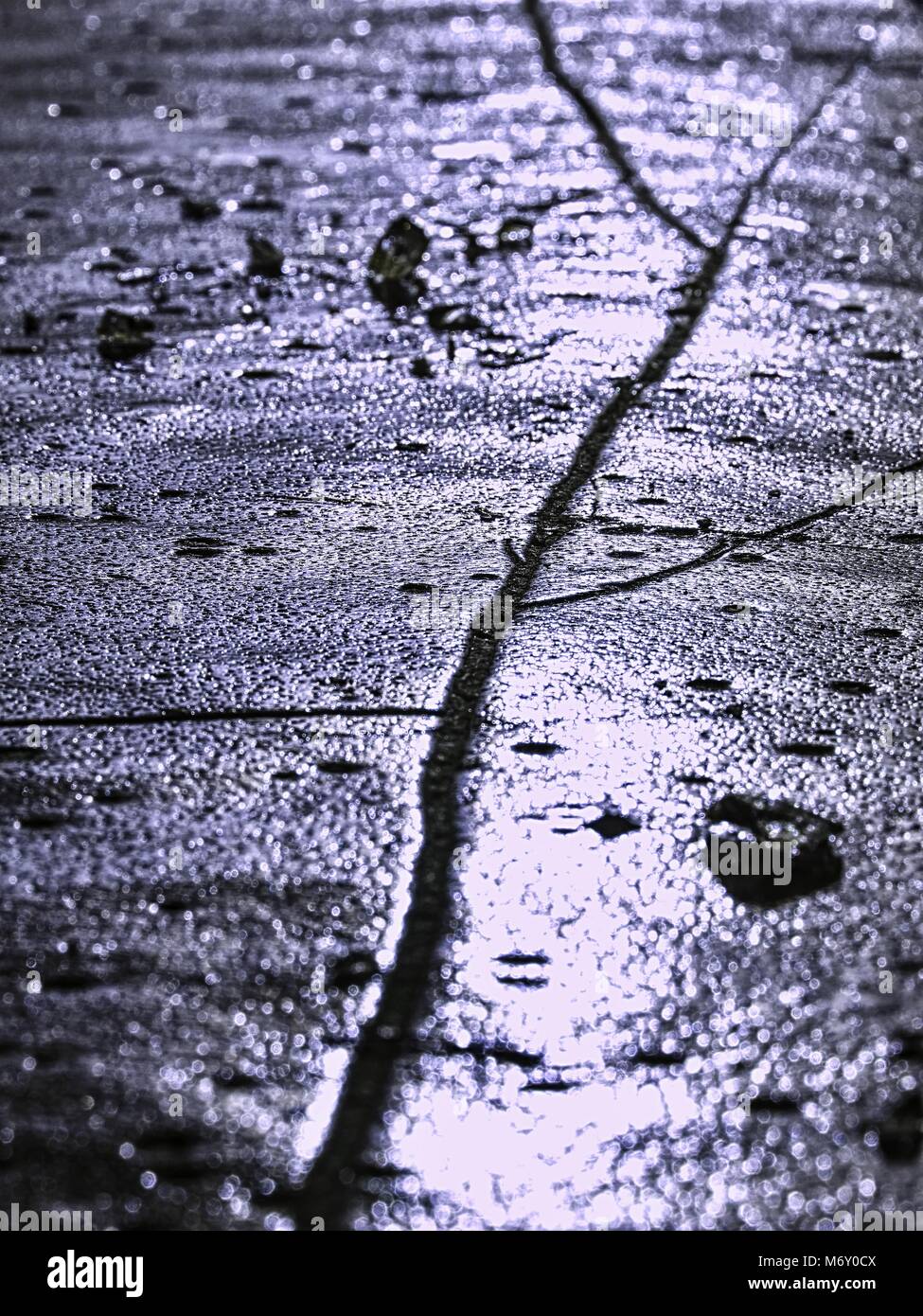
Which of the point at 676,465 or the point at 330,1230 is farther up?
the point at 676,465

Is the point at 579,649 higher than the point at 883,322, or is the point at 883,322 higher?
the point at 883,322

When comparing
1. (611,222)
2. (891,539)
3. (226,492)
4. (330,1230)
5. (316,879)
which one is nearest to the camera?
(330,1230)

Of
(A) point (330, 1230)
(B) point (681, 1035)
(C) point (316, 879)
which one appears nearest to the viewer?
(A) point (330, 1230)

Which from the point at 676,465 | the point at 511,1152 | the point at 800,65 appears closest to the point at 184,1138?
the point at 511,1152

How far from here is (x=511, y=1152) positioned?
134 cm

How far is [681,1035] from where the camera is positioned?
4.75 ft

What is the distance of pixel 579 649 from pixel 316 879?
1.76ft

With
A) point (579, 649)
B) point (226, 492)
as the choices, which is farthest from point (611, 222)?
point (579, 649)

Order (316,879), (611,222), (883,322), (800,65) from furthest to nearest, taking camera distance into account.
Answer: (800,65)
(611,222)
(883,322)
(316,879)
